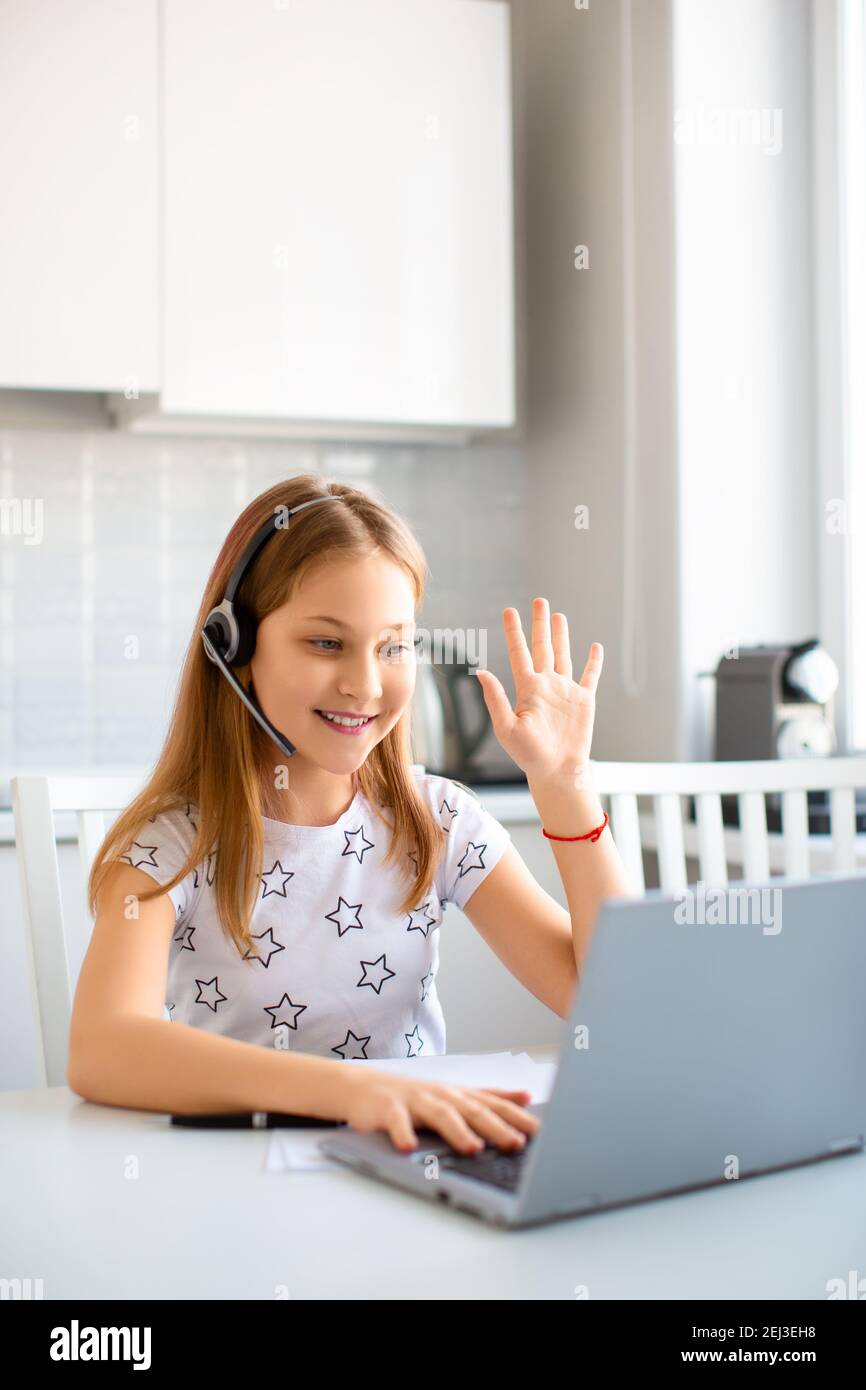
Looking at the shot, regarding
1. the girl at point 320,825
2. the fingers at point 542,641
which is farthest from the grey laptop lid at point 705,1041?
the fingers at point 542,641

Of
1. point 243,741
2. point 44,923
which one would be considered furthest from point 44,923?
point 243,741

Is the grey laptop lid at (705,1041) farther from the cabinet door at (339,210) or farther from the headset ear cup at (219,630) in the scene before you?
the cabinet door at (339,210)

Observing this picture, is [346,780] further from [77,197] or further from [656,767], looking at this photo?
[77,197]

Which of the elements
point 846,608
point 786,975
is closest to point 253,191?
point 846,608

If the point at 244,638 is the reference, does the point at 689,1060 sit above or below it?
below

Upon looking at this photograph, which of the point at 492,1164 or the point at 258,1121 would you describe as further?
the point at 258,1121

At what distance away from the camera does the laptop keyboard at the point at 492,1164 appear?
672mm

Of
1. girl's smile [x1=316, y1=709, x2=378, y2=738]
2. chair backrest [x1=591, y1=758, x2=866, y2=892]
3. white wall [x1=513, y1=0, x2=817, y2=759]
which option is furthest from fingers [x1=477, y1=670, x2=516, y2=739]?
white wall [x1=513, y1=0, x2=817, y2=759]

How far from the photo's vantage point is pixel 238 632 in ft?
3.69

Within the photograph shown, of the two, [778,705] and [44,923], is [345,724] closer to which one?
[44,923]

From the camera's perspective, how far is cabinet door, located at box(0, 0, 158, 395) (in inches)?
84.4

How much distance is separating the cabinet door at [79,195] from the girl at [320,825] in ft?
3.64

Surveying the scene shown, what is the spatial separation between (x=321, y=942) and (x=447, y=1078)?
30 centimetres

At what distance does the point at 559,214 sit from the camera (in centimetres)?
262
